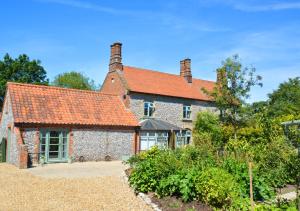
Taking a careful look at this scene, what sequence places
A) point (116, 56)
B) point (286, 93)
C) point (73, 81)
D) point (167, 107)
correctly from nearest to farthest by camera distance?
point (116, 56), point (167, 107), point (286, 93), point (73, 81)

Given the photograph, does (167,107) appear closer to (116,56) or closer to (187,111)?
(187,111)

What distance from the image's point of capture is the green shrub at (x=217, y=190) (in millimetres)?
9633

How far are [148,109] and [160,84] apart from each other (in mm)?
3982

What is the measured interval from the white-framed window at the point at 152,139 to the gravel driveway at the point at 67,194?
1234 centimetres

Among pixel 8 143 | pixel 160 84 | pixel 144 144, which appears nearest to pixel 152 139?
pixel 144 144

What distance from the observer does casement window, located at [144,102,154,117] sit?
3006cm

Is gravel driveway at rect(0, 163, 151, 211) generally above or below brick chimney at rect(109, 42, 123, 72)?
below

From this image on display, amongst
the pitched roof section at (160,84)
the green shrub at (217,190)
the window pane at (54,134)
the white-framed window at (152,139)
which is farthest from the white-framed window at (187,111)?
the green shrub at (217,190)

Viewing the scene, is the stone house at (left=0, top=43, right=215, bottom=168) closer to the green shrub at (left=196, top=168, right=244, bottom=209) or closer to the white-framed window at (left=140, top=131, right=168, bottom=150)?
the white-framed window at (left=140, top=131, right=168, bottom=150)

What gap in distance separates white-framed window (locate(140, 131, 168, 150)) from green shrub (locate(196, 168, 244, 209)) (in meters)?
17.1

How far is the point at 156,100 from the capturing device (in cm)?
3083

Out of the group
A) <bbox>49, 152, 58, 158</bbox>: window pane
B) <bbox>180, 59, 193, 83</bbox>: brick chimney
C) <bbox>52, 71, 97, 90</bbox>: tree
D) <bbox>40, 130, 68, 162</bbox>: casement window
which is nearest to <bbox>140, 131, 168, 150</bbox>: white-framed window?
<bbox>40, 130, 68, 162</bbox>: casement window

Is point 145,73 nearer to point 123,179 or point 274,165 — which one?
point 123,179

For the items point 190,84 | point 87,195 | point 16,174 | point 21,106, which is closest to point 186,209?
point 87,195
